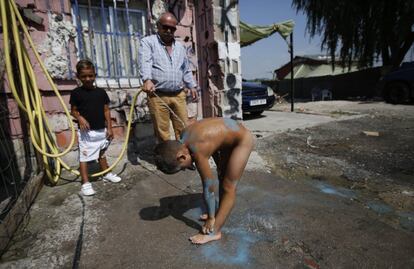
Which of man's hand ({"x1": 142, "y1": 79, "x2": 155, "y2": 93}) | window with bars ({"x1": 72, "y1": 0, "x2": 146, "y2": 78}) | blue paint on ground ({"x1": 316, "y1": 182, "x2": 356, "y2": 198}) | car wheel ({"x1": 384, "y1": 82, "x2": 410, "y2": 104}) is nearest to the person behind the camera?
blue paint on ground ({"x1": 316, "y1": 182, "x2": 356, "y2": 198})

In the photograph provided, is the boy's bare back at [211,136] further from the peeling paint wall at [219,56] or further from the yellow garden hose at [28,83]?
the peeling paint wall at [219,56]

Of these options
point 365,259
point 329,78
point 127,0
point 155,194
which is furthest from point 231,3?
point 329,78

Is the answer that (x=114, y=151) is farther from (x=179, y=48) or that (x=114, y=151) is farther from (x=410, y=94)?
(x=410, y=94)

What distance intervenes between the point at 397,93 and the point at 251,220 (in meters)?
10.0

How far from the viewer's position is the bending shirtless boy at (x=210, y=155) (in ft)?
6.15

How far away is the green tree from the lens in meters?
12.5

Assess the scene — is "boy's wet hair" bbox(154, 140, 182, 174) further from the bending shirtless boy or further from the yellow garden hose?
the yellow garden hose

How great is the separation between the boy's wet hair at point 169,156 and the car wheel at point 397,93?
1048 centimetres

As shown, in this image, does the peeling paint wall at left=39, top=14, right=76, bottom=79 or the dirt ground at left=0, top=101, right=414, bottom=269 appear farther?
the peeling paint wall at left=39, top=14, right=76, bottom=79

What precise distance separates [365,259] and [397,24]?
46.7 ft

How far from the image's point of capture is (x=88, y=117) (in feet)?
10.4

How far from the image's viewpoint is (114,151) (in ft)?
14.2

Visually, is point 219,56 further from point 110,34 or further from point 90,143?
point 90,143

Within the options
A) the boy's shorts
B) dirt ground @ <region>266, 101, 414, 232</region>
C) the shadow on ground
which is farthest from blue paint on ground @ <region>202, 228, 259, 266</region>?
the boy's shorts
